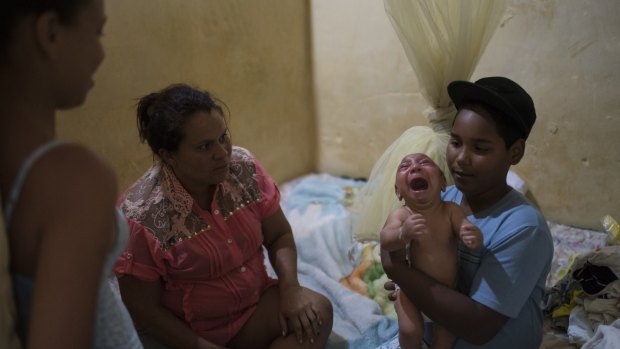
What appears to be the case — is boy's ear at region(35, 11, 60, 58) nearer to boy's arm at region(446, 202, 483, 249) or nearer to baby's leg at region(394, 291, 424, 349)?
boy's arm at region(446, 202, 483, 249)

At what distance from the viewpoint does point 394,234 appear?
1376mm

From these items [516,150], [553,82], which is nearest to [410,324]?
[516,150]

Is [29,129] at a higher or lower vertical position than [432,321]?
higher

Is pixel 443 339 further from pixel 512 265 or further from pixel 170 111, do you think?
pixel 170 111

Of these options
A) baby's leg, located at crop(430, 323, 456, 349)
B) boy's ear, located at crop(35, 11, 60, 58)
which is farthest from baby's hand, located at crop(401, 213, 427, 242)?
boy's ear, located at crop(35, 11, 60, 58)

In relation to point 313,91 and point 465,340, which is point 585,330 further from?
point 313,91

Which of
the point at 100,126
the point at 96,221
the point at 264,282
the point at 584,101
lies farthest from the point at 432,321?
the point at 100,126

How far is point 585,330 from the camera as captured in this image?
1765 millimetres

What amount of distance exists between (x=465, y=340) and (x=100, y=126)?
187 cm

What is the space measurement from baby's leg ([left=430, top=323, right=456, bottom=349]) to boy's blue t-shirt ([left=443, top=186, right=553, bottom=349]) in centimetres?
3

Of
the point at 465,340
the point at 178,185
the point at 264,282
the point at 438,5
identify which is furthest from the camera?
the point at 438,5

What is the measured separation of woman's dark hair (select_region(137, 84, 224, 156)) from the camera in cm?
157

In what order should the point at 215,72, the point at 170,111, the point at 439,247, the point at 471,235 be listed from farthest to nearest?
the point at 215,72 < the point at 170,111 < the point at 439,247 < the point at 471,235

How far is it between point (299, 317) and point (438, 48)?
1.22 meters
